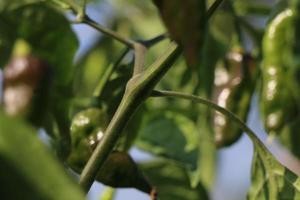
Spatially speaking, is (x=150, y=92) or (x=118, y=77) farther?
(x=118, y=77)

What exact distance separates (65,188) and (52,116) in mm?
1140

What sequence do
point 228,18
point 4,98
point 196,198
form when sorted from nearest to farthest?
point 4,98 < point 196,198 < point 228,18

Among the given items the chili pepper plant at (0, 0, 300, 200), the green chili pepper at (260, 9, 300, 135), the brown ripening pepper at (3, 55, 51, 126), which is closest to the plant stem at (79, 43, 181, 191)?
the chili pepper plant at (0, 0, 300, 200)

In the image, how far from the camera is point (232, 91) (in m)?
2.15

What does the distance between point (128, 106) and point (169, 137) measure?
1.11 meters

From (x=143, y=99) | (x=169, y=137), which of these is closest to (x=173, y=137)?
(x=169, y=137)

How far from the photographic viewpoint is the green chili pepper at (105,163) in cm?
156

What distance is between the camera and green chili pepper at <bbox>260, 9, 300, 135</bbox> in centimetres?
200

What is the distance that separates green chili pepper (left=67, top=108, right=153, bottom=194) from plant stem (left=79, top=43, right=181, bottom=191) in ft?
0.63

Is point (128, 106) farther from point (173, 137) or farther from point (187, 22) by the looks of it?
point (173, 137)

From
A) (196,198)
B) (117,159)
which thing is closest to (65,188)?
(117,159)

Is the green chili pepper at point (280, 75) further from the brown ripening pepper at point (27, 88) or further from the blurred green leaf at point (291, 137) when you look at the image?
the brown ripening pepper at point (27, 88)

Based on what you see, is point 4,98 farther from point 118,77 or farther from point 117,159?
point 118,77

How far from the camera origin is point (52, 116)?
1.88 m
